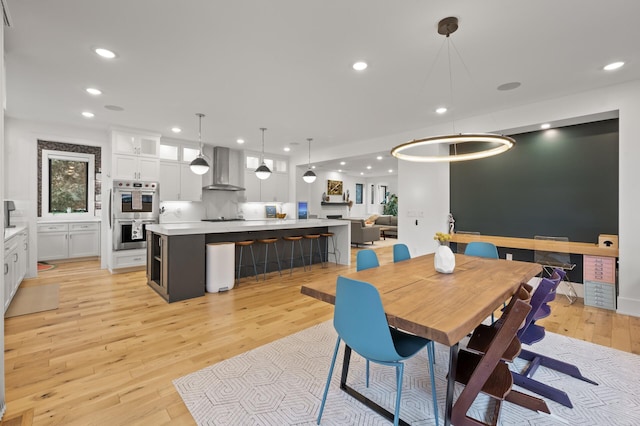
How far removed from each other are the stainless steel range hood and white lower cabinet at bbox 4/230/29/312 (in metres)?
3.51

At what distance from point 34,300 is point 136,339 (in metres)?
2.24

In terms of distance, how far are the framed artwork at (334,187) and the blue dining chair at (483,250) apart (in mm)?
7654

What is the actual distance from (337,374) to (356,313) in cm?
97

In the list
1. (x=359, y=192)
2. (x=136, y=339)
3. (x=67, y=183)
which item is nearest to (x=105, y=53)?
(x=136, y=339)

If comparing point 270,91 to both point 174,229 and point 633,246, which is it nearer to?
point 174,229

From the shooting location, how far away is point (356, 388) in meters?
2.10

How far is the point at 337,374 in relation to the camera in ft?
7.44

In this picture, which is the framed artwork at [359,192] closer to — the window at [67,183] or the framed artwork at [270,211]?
the framed artwork at [270,211]

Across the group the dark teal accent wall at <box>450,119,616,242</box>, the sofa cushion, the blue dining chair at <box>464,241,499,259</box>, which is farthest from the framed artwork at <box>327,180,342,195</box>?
the blue dining chair at <box>464,241,499,259</box>

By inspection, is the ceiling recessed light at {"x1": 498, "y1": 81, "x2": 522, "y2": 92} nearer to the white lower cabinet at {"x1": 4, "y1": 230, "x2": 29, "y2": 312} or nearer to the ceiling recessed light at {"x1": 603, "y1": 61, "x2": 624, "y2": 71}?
the ceiling recessed light at {"x1": 603, "y1": 61, "x2": 624, "y2": 71}

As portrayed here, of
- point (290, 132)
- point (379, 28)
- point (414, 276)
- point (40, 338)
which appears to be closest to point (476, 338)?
point (414, 276)

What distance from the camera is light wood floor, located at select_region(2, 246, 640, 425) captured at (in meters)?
1.90

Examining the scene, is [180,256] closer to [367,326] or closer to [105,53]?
[105,53]

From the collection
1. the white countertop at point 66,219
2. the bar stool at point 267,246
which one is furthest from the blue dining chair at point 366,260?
the white countertop at point 66,219
